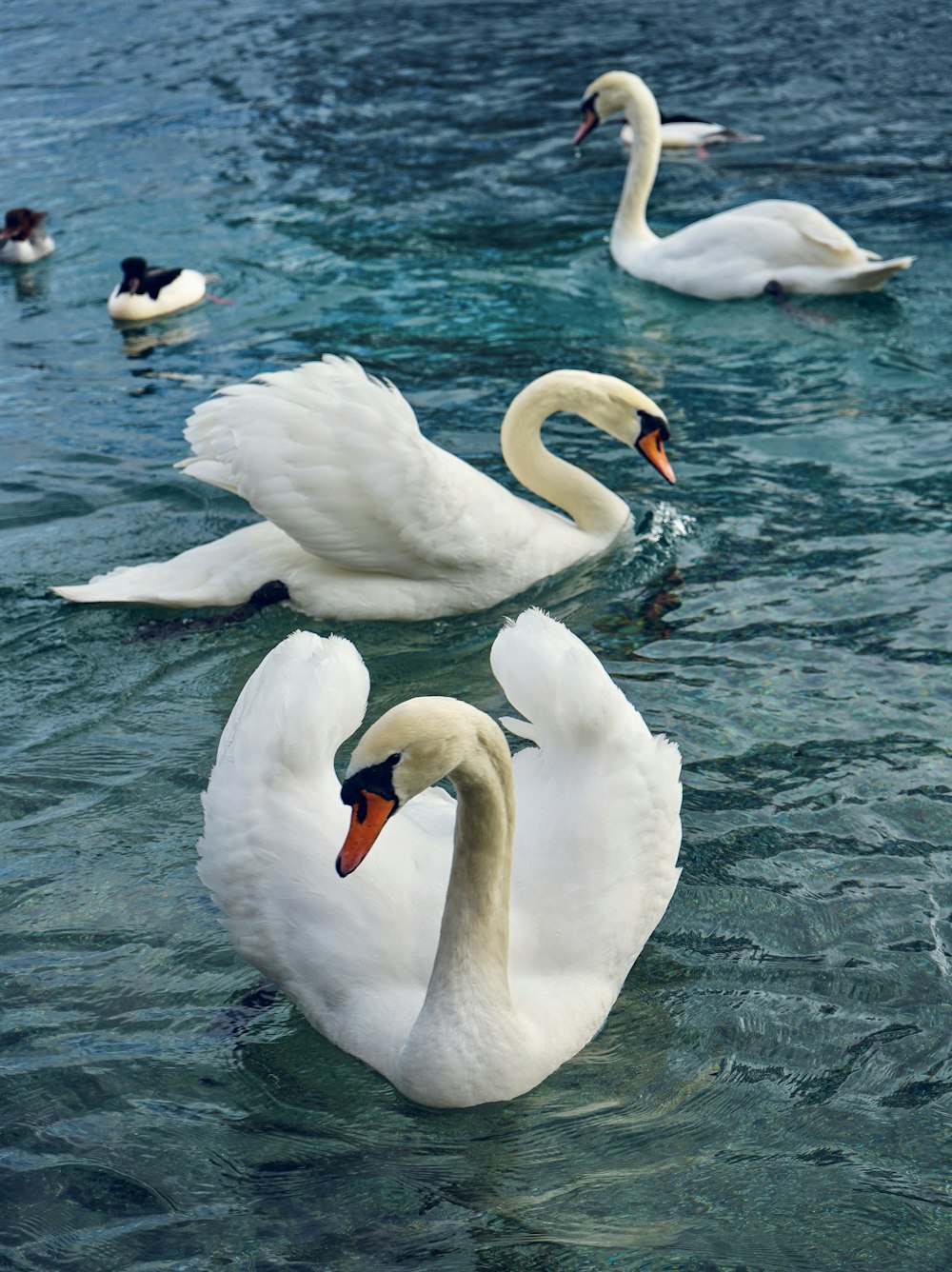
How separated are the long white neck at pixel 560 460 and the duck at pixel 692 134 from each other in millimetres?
7387

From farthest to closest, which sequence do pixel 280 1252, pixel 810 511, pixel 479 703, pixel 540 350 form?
pixel 540 350 < pixel 810 511 < pixel 479 703 < pixel 280 1252

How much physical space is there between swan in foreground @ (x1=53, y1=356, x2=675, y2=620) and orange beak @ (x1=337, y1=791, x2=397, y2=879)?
3.08m

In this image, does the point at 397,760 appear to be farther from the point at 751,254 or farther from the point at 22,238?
the point at 22,238

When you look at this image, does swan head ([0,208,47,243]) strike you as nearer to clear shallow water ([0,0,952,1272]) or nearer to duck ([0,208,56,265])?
duck ([0,208,56,265])

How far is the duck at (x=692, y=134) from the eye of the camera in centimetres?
1460

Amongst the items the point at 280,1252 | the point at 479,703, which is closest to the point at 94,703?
the point at 479,703

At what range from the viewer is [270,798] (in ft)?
15.1

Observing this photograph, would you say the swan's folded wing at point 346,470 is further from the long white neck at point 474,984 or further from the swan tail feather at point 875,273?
the swan tail feather at point 875,273

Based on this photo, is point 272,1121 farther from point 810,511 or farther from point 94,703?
point 810,511

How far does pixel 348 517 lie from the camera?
6.84 meters

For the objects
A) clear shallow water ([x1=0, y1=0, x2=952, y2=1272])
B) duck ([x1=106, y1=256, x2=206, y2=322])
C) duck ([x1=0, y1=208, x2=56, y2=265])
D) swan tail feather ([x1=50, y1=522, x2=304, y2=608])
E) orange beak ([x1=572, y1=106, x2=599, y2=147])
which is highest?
orange beak ([x1=572, y1=106, x2=599, y2=147])

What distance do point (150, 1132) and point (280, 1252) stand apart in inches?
22.6

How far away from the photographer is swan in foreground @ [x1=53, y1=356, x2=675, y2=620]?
22.3 feet

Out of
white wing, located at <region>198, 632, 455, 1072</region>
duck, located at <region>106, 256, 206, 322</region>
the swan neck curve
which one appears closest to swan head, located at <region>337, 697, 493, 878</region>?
the swan neck curve
